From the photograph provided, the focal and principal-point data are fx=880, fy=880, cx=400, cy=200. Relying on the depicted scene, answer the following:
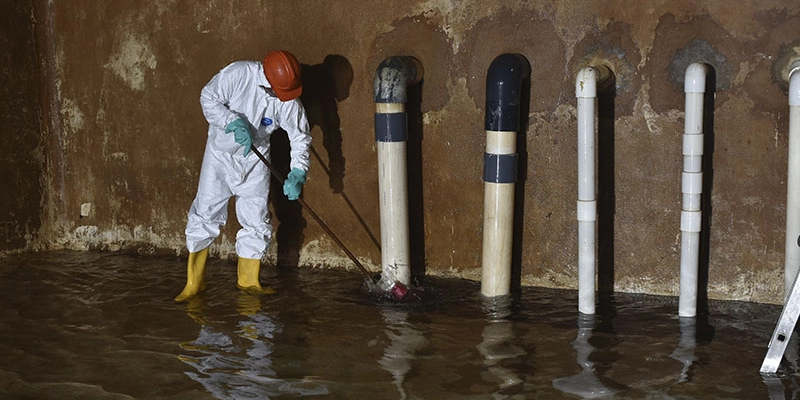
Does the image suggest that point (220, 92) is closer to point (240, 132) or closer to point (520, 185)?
point (240, 132)

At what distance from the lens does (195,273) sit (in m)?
4.86

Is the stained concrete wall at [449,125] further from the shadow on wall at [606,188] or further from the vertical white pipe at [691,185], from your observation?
the vertical white pipe at [691,185]

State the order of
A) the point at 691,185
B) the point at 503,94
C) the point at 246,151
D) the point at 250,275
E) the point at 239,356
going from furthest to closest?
1. the point at 250,275
2. the point at 246,151
3. the point at 503,94
4. the point at 691,185
5. the point at 239,356

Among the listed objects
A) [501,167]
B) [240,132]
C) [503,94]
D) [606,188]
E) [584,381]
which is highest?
[503,94]

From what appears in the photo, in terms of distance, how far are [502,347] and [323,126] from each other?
76.9 inches

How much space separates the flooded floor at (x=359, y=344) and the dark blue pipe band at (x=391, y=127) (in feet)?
2.83

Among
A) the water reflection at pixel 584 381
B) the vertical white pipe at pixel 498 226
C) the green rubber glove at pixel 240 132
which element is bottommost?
the water reflection at pixel 584 381

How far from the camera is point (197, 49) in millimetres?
5465

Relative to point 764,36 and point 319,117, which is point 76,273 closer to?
point 319,117

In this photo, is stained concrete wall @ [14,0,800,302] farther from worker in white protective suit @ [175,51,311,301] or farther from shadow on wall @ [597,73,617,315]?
worker in white protective suit @ [175,51,311,301]

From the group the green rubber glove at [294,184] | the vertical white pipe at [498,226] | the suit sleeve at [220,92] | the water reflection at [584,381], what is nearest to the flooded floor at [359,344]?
the water reflection at [584,381]

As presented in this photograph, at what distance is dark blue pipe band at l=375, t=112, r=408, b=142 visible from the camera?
469 cm

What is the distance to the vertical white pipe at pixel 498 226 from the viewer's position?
453 cm

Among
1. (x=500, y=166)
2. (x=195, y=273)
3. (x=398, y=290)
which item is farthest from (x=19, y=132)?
(x=500, y=166)
